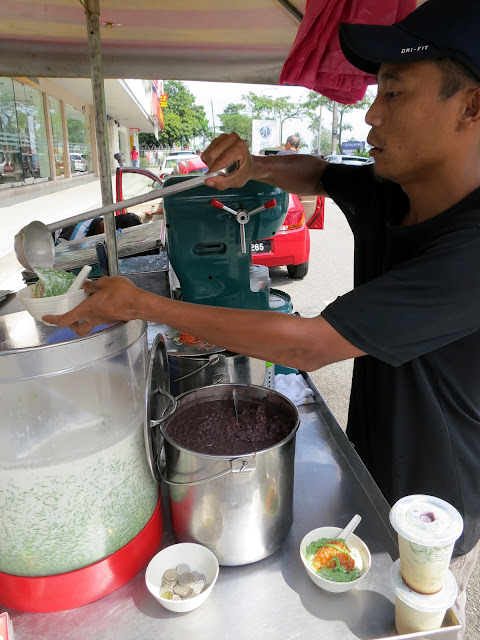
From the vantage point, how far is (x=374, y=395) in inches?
56.6

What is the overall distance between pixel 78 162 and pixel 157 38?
19116 millimetres

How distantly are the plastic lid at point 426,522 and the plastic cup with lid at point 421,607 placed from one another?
0.45 ft

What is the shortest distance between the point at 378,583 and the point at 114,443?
667mm

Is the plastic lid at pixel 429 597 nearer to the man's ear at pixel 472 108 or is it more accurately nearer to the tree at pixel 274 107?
the man's ear at pixel 472 108

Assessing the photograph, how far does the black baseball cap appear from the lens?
0.99 metres

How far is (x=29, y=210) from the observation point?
9.74 meters

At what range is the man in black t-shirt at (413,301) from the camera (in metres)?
0.99

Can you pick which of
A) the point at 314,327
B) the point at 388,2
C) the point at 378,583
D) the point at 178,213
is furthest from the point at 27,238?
the point at 388,2

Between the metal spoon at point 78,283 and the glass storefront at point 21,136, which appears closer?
the metal spoon at point 78,283

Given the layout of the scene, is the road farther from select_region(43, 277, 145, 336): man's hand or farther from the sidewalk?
the sidewalk

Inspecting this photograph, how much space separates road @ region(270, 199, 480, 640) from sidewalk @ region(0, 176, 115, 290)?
365 centimetres

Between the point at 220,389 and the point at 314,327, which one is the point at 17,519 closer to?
the point at 220,389

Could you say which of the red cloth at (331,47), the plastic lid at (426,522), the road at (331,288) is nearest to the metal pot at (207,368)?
the plastic lid at (426,522)

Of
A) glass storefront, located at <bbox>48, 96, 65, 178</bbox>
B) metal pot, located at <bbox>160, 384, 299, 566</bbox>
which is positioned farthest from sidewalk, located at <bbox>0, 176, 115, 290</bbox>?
metal pot, located at <bbox>160, 384, 299, 566</bbox>
